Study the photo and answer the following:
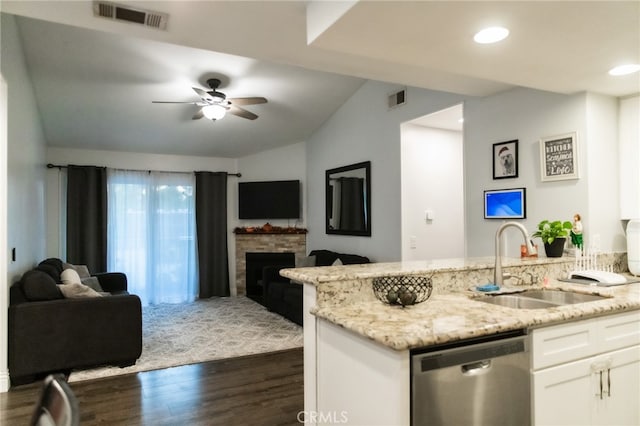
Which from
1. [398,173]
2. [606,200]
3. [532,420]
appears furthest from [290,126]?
[532,420]

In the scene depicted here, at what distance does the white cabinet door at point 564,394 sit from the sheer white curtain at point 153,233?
584 cm

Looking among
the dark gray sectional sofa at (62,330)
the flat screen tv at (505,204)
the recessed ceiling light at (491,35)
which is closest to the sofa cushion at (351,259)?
the flat screen tv at (505,204)

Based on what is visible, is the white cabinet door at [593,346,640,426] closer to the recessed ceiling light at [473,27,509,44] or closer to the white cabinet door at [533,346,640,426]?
the white cabinet door at [533,346,640,426]

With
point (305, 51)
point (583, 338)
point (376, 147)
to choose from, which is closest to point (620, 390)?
point (583, 338)

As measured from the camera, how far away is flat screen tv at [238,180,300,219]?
6773 millimetres

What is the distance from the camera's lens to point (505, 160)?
3324 mm

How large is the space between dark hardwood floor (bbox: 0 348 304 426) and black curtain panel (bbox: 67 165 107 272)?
2.97 m

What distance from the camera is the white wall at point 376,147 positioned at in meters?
4.41

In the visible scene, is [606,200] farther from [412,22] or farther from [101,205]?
[101,205]

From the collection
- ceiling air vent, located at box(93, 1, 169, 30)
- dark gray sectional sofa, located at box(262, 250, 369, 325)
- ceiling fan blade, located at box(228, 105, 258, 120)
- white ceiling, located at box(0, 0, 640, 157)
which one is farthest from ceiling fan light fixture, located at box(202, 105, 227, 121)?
dark gray sectional sofa, located at box(262, 250, 369, 325)

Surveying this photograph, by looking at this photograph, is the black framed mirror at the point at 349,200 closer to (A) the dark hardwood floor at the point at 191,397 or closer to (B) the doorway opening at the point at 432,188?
(B) the doorway opening at the point at 432,188

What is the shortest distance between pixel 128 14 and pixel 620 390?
3209mm

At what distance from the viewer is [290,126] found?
6.04 m

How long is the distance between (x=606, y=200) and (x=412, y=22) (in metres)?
2.15
